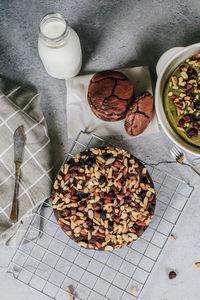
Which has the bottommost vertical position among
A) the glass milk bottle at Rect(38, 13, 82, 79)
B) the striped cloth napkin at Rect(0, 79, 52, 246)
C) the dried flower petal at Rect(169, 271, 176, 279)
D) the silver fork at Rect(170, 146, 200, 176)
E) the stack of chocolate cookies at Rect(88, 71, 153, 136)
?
the dried flower petal at Rect(169, 271, 176, 279)

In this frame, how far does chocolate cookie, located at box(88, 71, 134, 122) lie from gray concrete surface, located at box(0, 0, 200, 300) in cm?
12

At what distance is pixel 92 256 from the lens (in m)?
1.03

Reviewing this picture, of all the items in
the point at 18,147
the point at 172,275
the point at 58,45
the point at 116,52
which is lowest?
the point at 172,275

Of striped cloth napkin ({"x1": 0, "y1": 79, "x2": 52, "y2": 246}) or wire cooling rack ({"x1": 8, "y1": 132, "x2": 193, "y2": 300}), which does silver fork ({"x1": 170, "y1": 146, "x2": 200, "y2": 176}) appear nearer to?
wire cooling rack ({"x1": 8, "y1": 132, "x2": 193, "y2": 300})

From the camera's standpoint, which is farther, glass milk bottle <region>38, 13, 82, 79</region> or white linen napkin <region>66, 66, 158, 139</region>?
white linen napkin <region>66, 66, 158, 139</region>

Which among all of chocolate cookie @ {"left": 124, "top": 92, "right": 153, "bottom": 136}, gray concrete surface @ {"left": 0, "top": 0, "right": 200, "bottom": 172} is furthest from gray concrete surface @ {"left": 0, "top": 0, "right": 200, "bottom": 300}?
chocolate cookie @ {"left": 124, "top": 92, "right": 153, "bottom": 136}

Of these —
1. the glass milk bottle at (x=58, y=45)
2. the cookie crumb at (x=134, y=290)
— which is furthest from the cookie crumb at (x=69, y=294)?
the glass milk bottle at (x=58, y=45)

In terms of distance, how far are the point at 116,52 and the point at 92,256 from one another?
24.7 inches

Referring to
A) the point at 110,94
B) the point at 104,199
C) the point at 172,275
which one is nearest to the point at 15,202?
the point at 104,199

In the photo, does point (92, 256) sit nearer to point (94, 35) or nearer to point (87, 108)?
point (87, 108)

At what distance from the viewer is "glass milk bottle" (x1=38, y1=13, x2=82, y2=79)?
0.87 m

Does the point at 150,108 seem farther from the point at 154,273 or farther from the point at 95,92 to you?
the point at 154,273

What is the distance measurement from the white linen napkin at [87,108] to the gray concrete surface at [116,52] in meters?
0.03

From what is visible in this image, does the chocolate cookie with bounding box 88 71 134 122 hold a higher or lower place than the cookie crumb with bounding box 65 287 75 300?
higher
